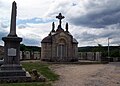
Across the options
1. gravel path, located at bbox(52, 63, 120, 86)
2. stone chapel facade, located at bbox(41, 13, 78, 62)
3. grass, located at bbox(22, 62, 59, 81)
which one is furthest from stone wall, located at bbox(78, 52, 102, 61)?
gravel path, located at bbox(52, 63, 120, 86)

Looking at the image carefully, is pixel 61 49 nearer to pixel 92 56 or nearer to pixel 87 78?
pixel 92 56

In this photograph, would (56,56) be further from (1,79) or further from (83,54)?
(1,79)

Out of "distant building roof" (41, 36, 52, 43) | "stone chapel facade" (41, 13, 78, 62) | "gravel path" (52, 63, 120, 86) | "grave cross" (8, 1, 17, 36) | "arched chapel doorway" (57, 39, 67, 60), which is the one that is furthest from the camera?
"distant building roof" (41, 36, 52, 43)

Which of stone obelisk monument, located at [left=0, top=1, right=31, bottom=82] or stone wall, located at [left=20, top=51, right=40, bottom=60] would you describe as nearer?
stone obelisk monument, located at [left=0, top=1, right=31, bottom=82]

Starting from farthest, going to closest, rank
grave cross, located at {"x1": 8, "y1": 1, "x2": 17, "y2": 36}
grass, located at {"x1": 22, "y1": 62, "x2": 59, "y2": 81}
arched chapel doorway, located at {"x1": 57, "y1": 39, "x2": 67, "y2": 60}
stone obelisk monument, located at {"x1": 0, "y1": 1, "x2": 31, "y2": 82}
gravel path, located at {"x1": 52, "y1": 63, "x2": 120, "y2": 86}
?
arched chapel doorway, located at {"x1": 57, "y1": 39, "x2": 67, "y2": 60} → grass, located at {"x1": 22, "y1": 62, "x2": 59, "y2": 81} → grave cross, located at {"x1": 8, "y1": 1, "x2": 17, "y2": 36} → stone obelisk monument, located at {"x1": 0, "y1": 1, "x2": 31, "y2": 82} → gravel path, located at {"x1": 52, "y1": 63, "x2": 120, "y2": 86}

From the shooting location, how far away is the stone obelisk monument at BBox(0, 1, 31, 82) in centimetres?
1496

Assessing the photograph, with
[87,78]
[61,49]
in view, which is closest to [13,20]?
[87,78]

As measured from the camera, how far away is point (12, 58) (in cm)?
1567

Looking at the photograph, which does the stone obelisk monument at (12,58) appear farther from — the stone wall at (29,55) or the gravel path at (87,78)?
the stone wall at (29,55)

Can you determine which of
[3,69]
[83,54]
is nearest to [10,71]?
[3,69]

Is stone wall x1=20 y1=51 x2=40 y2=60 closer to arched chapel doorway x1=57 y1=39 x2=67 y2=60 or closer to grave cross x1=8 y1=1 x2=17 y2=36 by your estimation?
arched chapel doorway x1=57 y1=39 x2=67 y2=60

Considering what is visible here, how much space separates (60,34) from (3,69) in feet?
91.2

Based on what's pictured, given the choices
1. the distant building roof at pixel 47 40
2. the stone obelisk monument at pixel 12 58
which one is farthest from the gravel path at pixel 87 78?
the distant building roof at pixel 47 40

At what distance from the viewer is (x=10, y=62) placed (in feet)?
51.2
